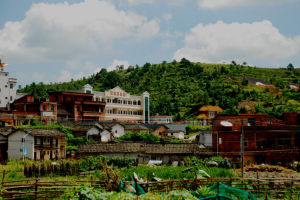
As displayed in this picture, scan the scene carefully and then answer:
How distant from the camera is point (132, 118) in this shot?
2655 inches

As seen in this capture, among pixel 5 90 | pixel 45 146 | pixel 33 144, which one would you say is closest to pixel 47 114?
pixel 45 146

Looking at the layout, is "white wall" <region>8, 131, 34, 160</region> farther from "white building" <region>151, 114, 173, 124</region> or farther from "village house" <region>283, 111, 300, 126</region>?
"white building" <region>151, 114, 173, 124</region>

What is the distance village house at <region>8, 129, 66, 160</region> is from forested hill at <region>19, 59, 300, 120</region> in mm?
34163

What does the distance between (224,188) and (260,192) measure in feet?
18.9

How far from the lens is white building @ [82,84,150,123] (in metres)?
62.4

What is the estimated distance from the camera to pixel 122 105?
6562cm

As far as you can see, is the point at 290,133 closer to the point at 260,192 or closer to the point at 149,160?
the point at 149,160

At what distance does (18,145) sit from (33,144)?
65.8 inches

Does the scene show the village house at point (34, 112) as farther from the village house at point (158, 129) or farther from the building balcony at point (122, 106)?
the village house at point (158, 129)

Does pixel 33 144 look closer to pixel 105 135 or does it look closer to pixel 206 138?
pixel 105 135

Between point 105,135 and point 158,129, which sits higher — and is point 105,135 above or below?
below

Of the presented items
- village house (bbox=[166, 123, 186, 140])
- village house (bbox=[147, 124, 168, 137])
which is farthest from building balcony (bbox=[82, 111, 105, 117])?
village house (bbox=[166, 123, 186, 140])

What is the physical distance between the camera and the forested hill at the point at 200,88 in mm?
72856

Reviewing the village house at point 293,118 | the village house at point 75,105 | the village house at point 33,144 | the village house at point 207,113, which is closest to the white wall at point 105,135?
the village house at point 33,144
